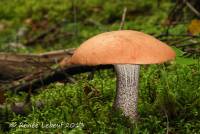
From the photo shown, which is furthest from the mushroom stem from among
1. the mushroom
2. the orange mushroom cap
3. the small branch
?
the small branch

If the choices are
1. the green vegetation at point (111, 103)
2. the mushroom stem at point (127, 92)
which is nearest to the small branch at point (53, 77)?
the green vegetation at point (111, 103)

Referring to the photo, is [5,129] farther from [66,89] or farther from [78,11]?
[78,11]

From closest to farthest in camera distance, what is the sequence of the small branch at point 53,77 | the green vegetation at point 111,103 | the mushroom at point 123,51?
the mushroom at point 123,51 → the green vegetation at point 111,103 → the small branch at point 53,77

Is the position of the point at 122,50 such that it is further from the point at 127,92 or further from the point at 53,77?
the point at 53,77

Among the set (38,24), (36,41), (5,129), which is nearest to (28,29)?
(38,24)

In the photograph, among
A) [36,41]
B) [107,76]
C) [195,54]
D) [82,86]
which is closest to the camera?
[82,86]

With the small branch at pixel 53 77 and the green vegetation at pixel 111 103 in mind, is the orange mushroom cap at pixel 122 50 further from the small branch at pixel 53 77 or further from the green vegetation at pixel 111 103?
the small branch at pixel 53 77
